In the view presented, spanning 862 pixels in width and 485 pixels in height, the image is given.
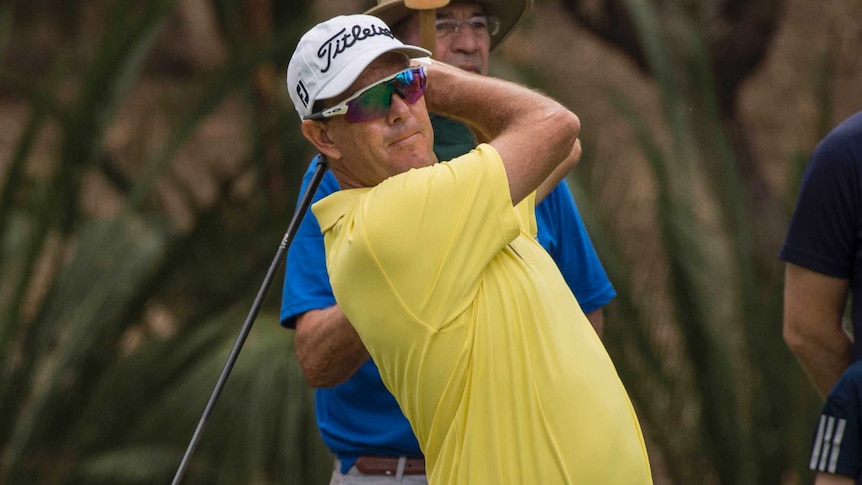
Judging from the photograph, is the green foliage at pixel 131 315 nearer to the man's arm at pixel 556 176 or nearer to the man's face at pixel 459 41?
the man's face at pixel 459 41

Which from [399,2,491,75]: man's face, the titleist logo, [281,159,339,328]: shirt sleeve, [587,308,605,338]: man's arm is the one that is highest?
the titleist logo

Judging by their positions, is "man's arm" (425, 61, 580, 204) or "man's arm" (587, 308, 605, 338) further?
"man's arm" (587, 308, 605, 338)

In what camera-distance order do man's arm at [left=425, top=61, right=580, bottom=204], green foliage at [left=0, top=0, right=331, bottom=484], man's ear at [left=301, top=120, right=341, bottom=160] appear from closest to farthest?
man's arm at [left=425, top=61, right=580, bottom=204], man's ear at [left=301, top=120, right=341, bottom=160], green foliage at [left=0, top=0, right=331, bottom=484]

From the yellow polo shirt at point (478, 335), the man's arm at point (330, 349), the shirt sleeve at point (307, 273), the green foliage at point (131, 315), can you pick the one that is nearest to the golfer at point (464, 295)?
the yellow polo shirt at point (478, 335)

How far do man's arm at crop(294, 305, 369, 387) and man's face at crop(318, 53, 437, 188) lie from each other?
42 centimetres

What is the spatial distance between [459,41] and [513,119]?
77cm

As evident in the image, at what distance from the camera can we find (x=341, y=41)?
235cm

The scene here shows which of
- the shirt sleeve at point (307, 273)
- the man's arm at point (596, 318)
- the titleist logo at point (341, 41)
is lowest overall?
the man's arm at point (596, 318)

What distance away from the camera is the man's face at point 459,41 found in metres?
3.11

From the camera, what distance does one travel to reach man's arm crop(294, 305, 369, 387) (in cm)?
271

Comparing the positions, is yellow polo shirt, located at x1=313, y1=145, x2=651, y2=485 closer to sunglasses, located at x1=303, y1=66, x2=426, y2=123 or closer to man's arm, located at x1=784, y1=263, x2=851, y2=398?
sunglasses, located at x1=303, y1=66, x2=426, y2=123

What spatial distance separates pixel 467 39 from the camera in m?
3.12

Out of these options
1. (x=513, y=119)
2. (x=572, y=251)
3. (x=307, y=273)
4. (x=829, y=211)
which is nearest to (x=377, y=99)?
(x=513, y=119)

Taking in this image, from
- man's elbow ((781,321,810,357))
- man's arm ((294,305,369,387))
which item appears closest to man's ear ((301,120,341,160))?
man's arm ((294,305,369,387))
